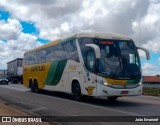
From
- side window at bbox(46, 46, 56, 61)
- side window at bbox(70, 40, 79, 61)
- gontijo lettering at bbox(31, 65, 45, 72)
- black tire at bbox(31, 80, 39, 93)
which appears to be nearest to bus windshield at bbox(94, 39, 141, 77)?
side window at bbox(70, 40, 79, 61)

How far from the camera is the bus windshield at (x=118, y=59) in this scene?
17016 mm

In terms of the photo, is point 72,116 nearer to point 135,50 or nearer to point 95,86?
point 95,86

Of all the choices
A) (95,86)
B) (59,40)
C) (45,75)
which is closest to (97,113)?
(95,86)

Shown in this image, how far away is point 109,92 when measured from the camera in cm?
1677

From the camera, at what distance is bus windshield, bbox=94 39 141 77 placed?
17016 millimetres

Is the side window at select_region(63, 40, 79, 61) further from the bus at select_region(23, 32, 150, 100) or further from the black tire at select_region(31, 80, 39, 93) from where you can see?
the black tire at select_region(31, 80, 39, 93)

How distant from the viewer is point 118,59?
1728cm

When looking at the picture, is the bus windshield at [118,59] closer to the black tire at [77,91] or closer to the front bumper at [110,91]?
the front bumper at [110,91]

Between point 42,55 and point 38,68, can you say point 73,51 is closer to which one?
point 42,55

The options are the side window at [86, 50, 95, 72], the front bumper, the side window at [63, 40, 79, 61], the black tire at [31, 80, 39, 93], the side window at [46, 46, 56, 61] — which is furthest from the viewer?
the black tire at [31, 80, 39, 93]

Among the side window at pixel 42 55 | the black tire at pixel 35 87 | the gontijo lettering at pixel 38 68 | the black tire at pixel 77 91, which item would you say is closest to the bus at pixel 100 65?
the black tire at pixel 77 91

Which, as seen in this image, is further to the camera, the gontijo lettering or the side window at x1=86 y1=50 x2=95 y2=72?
the gontijo lettering

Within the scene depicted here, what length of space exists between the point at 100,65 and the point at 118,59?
0.92 m

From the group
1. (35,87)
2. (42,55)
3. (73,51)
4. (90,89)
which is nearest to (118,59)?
(90,89)
